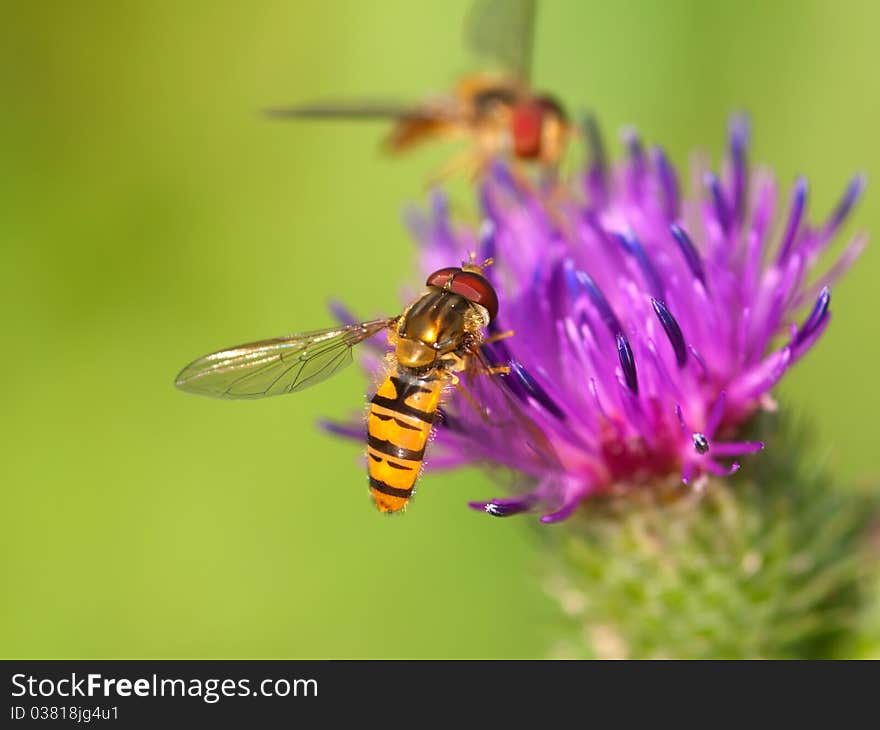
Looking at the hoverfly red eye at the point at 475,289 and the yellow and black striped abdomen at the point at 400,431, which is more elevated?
the hoverfly red eye at the point at 475,289

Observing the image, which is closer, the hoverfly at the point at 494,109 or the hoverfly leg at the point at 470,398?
the hoverfly leg at the point at 470,398

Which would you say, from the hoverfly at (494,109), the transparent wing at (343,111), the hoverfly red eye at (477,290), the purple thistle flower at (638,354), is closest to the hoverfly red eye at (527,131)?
the hoverfly at (494,109)

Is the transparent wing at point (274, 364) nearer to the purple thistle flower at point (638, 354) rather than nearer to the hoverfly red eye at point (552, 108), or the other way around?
the purple thistle flower at point (638, 354)

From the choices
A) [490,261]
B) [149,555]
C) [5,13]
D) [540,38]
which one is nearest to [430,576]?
[149,555]

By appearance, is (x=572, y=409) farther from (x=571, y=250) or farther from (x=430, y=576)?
(x=430, y=576)

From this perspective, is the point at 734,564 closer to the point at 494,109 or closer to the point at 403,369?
the point at 403,369

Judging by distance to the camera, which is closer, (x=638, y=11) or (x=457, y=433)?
(x=457, y=433)

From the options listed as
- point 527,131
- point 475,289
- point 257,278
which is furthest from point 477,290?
point 257,278
